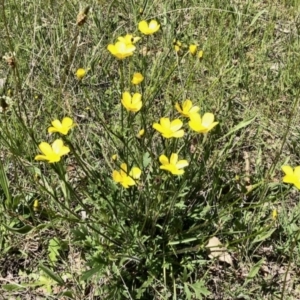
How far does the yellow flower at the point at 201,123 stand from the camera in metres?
1.53

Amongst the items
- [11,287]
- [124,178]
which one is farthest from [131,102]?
[11,287]

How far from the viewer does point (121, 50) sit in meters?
1.72

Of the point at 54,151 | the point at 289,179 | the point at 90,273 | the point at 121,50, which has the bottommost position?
the point at 90,273

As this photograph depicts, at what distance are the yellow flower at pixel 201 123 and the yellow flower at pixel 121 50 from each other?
1.01 feet

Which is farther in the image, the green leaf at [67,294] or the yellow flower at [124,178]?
the green leaf at [67,294]

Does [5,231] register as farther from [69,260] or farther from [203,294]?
Answer: [203,294]

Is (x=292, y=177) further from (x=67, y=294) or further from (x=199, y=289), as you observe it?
(x=67, y=294)

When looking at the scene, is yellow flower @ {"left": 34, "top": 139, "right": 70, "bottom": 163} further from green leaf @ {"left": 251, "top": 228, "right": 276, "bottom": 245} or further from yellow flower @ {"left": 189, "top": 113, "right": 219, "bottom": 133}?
green leaf @ {"left": 251, "top": 228, "right": 276, "bottom": 245}

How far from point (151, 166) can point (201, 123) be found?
0.53m

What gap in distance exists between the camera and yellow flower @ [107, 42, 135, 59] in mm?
1644

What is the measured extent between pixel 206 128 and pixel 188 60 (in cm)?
126

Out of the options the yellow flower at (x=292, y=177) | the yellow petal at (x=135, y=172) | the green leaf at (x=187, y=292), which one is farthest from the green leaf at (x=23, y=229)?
the yellow flower at (x=292, y=177)

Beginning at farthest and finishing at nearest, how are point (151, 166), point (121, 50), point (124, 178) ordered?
point (151, 166)
point (121, 50)
point (124, 178)

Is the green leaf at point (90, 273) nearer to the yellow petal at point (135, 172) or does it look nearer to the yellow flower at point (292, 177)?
the yellow petal at point (135, 172)
